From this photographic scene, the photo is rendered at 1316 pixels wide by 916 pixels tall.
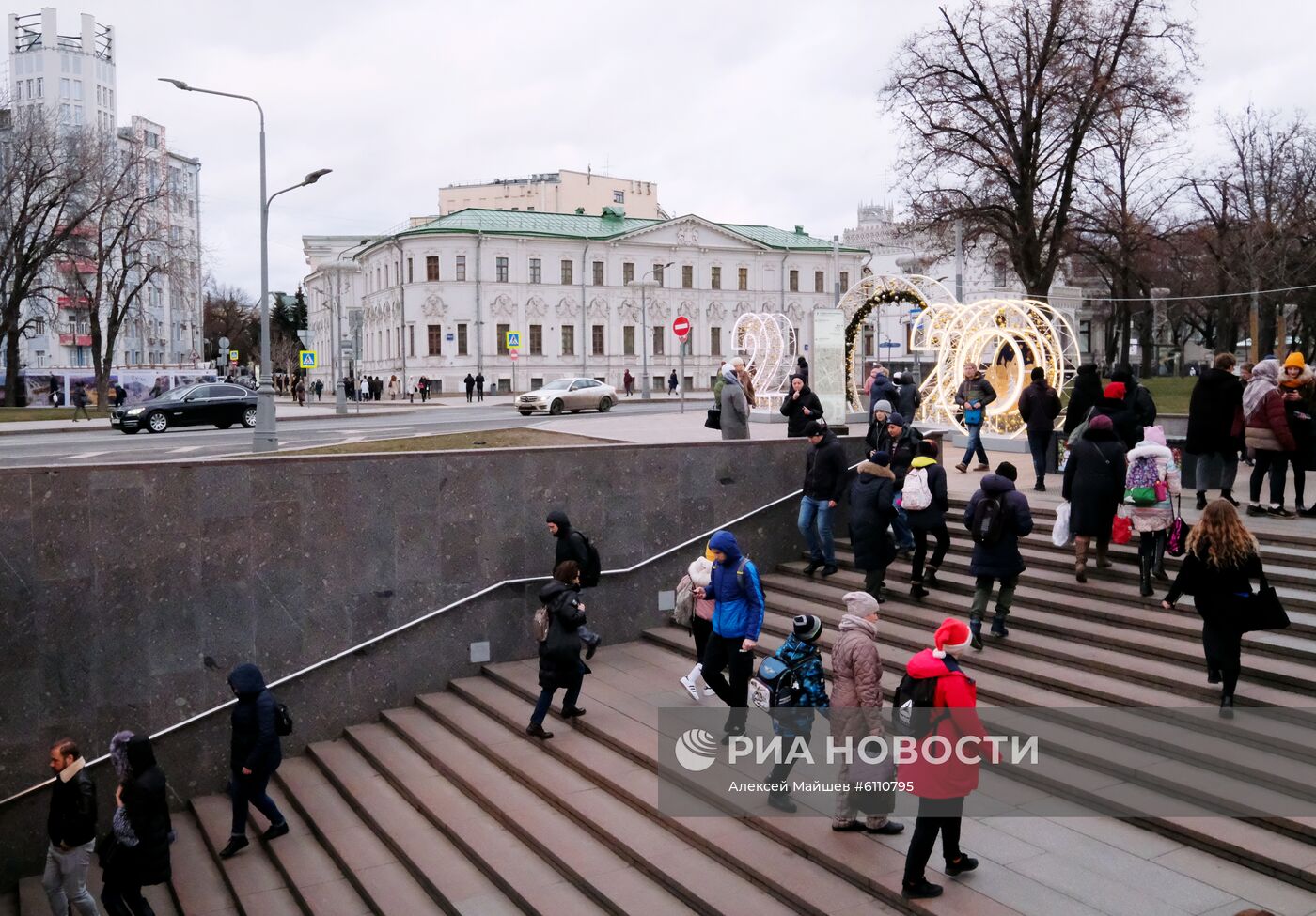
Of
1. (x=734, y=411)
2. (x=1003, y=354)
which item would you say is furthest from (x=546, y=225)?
(x=734, y=411)

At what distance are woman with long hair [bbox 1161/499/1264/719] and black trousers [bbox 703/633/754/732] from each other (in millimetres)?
3255

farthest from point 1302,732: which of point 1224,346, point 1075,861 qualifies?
point 1224,346

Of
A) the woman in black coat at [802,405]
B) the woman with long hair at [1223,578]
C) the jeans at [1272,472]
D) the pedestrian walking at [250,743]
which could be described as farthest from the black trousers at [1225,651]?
the pedestrian walking at [250,743]

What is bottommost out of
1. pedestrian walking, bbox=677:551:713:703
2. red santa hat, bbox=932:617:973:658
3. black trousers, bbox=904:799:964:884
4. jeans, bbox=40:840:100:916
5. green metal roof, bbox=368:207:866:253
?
jeans, bbox=40:840:100:916

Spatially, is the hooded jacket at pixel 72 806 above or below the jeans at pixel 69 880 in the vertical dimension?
above

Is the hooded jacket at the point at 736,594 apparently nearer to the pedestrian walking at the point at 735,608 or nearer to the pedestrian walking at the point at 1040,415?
the pedestrian walking at the point at 735,608

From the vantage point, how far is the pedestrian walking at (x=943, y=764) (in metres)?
5.82

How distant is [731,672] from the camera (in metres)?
8.46

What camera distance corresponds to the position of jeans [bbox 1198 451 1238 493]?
40.5 feet

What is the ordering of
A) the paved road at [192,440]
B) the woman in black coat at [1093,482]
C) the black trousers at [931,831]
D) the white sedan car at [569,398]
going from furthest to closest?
1. the white sedan car at [569,398]
2. the paved road at [192,440]
3. the woman in black coat at [1093,482]
4. the black trousers at [931,831]

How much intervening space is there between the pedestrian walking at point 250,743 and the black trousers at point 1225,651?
7.50 metres

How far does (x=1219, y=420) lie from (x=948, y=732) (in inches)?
324

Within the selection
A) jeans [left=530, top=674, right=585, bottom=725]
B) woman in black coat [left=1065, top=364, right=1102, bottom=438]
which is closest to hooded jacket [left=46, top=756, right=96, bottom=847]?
jeans [left=530, top=674, right=585, bottom=725]

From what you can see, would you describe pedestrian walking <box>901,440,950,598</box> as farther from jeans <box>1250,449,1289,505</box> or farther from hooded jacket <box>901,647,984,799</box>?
hooded jacket <box>901,647,984,799</box>
